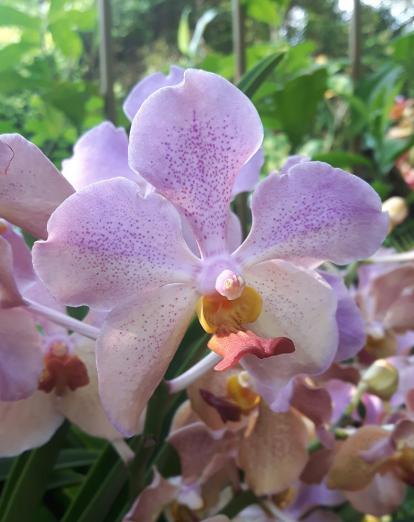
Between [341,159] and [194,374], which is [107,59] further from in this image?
Answer: [194,374]

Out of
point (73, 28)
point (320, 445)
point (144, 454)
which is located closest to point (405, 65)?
point (73, 28)

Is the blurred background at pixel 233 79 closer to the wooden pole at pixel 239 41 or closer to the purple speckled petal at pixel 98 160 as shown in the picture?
the wooden pole at pixel 239 41

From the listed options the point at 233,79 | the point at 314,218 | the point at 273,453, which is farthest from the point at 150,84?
the point at 233,79

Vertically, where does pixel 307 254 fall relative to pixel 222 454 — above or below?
above

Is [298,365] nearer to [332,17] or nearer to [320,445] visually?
[320,445]

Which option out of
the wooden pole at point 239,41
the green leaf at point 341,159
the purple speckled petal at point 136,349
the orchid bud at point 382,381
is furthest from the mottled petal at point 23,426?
the green leaf at point 341,159

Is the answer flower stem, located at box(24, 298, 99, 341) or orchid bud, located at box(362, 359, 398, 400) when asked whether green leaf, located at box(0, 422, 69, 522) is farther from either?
orchid bud, located at box(362, 359, 398, 400)
